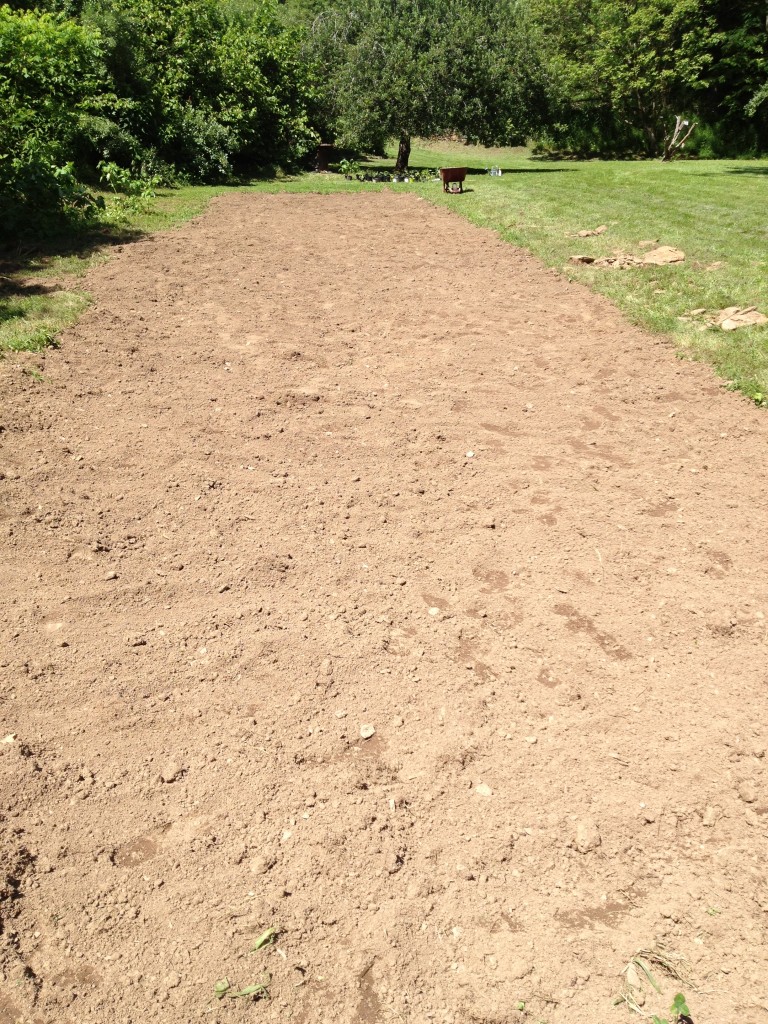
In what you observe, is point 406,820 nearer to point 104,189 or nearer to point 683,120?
point 104,189

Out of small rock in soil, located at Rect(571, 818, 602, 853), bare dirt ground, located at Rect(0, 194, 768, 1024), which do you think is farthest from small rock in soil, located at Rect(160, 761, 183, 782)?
small rock in soil, located at Rect(571, 818, 602, 853)

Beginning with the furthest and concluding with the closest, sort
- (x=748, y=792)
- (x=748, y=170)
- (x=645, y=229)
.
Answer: (x=748, y=170) → (x=645, y=229) → (x=748, y=792)

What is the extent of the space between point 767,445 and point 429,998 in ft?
14.3

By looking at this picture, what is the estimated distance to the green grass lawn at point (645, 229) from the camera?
6820 millimetres

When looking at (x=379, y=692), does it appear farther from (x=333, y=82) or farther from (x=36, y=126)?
(x=333, y=82)

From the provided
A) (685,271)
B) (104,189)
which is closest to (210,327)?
(685,271)

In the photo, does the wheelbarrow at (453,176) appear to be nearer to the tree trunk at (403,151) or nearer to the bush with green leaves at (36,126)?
the tree trunk at (403,151)

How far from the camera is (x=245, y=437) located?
5168 mm

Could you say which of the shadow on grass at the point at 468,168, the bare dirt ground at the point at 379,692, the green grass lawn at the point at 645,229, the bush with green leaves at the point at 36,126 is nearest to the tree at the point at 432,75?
the shadow on grass at the point at 468,168

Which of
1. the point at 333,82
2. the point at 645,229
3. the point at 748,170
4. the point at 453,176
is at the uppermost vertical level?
the point at 333,82

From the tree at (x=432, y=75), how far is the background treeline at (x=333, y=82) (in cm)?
4

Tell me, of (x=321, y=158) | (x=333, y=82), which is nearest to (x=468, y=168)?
(x=321, y=158)

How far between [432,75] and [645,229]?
39.6 feet

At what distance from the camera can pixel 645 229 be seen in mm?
10914
